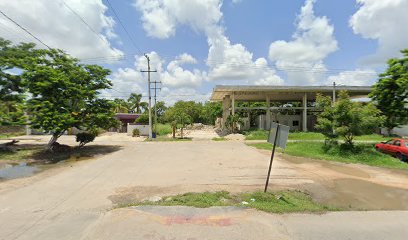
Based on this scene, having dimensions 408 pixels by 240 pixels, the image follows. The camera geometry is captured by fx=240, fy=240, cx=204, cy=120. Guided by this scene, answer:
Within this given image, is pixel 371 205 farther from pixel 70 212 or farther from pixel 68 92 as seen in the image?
pixel 68 92

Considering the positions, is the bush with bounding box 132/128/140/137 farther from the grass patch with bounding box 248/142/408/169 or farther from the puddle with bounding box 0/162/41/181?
the grass patch with bounding box 248/142/408/169

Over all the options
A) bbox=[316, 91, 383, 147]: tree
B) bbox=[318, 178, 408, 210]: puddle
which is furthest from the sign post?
bbox=[316, 91, 383, 147]: tree

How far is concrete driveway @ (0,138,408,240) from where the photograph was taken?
488 cm

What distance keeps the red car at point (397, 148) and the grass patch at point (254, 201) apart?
35.4ft

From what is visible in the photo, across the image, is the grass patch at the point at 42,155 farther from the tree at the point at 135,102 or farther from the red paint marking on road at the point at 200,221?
the tree at the point at 135,102

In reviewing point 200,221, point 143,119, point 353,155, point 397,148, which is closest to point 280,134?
point 200,221

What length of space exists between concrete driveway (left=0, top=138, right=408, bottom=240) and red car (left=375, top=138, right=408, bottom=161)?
3665 mm

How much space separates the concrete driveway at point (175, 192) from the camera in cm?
488

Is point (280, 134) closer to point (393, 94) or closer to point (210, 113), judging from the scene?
point (393, 94)


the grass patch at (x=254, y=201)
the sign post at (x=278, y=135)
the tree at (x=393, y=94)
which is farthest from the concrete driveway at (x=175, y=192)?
the tree at (x=393, y=94)

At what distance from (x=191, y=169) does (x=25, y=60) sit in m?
14.4

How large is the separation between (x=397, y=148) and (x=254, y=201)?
13425 mm

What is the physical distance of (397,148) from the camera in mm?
14969

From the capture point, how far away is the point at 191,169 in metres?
11.7
